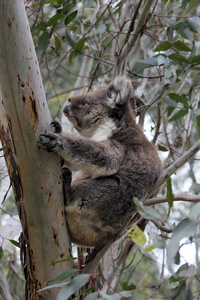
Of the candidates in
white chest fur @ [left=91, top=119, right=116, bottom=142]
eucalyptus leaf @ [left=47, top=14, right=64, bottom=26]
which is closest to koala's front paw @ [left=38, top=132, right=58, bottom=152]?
white chest fur @ [left=91, top=119, right=116, bottom=142]

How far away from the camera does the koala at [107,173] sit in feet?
6.96

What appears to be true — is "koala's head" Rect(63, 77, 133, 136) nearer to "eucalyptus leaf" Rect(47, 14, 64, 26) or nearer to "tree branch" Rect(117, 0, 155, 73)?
"tree branch" Rect(117, 0, 155, 73)

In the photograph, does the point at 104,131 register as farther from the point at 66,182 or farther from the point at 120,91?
the point at 66,182

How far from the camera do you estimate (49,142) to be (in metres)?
1.76

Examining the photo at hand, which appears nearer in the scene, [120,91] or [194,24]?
[194,24]

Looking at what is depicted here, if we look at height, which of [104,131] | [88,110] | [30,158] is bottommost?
[30,158]

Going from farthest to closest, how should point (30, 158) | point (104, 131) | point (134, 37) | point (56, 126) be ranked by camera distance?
point (134, 37) → point (104, 131) → point (56, 126) → point (30, 158)

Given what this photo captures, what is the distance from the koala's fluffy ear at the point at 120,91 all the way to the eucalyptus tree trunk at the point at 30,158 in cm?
100

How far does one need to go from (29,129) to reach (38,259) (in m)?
0.69

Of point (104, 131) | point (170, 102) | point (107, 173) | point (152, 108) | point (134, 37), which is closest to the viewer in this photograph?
point (107, 173)

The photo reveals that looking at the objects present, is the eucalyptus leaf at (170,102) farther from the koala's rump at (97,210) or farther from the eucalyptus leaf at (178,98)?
the koala's rump at (97,210)

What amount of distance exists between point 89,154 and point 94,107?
2.49 feet

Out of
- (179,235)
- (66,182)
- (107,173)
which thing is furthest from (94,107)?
(179,235)

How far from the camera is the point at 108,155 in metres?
2.27
